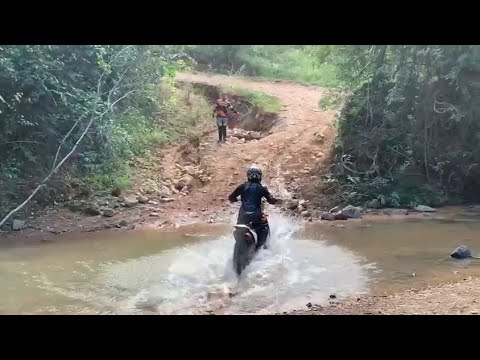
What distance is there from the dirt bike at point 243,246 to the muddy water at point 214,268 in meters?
0.14

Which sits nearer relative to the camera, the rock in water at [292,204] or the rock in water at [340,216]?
the rock in water at [340,216]

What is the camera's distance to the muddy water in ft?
23.3

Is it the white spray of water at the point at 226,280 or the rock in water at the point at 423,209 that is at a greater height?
the rock in water at the point at 423,209

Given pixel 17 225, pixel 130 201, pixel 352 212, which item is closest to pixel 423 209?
pixel 352 212

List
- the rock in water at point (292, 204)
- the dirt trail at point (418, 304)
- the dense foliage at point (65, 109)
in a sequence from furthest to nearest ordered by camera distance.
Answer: the rock in water at point (292, 204), the dense foliage at point (65, 109), the dirt trail at point (418, 304)

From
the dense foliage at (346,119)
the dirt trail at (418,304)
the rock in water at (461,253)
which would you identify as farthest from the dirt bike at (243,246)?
the dense foliage at (346,119)

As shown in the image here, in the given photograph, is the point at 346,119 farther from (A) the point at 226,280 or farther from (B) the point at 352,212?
(A) the point at 226,280

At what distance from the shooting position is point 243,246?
25.6 feet

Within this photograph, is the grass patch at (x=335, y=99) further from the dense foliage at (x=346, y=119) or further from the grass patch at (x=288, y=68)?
the grass patch at (x=288, y=68)

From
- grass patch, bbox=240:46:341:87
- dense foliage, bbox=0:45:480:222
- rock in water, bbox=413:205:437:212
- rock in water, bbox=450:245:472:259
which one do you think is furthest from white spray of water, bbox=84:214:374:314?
grass patch, bbox=240:46:341:87

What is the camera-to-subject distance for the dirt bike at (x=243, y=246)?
25.3 ft

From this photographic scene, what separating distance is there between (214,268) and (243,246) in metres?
0.89
